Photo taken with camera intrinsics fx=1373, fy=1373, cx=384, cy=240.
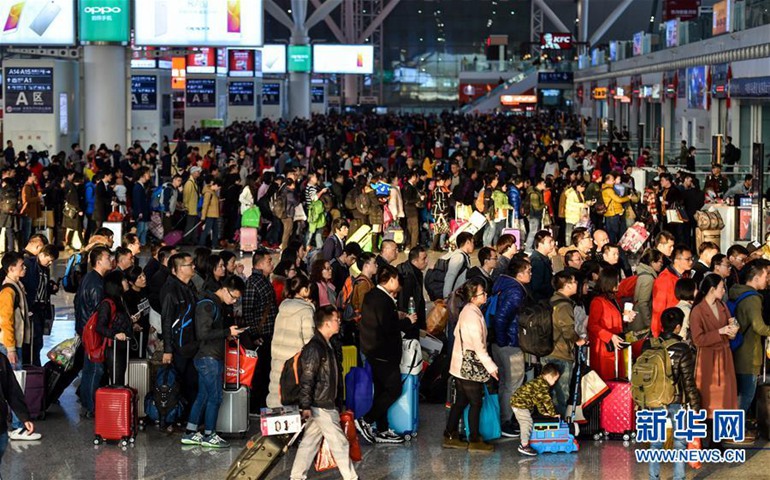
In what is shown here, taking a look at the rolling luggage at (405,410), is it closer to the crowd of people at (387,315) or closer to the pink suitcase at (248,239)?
the crowd of people at (387,315)

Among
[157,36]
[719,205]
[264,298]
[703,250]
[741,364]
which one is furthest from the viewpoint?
[157,36]

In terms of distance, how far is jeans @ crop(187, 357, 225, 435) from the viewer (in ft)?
A: 33.1

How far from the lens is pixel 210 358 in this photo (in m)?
10.1

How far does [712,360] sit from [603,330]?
3.07 ft

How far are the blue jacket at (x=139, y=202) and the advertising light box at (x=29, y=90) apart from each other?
10.1 m

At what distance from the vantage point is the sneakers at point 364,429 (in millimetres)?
10273

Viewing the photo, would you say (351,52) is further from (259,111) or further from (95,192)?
(95,192)

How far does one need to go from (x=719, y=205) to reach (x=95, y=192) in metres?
9.32

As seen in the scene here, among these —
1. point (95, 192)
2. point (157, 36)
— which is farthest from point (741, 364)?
point (157, 36)

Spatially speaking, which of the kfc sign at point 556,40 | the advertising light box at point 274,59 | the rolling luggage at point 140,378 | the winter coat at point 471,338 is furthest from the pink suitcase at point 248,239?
the kfc sign at point 556,40

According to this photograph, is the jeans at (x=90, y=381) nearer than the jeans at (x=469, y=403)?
No

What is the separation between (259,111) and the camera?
195 ft

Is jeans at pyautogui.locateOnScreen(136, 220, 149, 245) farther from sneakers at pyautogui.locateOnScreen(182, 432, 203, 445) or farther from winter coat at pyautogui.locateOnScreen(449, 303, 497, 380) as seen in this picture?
winter coat at pyautogui.locateOnScreen(449, 303, 497, 380)

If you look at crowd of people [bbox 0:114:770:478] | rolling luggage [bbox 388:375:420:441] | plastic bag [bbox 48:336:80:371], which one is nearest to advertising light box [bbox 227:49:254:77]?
crowd of people [bbox 0:114:770:478]
